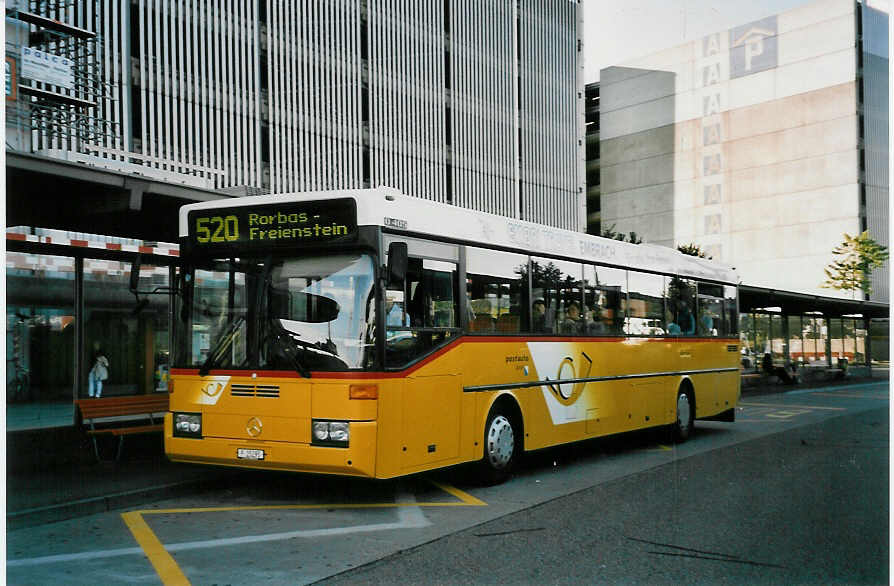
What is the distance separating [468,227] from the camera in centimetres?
959

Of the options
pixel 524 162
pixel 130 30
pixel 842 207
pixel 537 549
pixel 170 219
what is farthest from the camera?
pixel 524 162

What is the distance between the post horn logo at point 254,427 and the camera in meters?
8.29

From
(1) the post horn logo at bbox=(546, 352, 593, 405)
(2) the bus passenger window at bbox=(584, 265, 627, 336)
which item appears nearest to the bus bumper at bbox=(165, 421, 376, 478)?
(1) the post horn logo at bbox=(546, 352, 593, 405)

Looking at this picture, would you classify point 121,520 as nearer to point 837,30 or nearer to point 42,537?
point 42,537

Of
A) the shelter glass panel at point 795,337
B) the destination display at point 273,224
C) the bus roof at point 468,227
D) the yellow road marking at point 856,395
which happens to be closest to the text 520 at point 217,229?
the destination display at point 273,224

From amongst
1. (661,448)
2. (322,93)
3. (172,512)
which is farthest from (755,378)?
(172,512)

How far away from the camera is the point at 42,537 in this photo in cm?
725

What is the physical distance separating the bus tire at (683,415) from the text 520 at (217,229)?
8.25m

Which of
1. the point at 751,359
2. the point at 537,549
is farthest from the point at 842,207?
the point at 751,359

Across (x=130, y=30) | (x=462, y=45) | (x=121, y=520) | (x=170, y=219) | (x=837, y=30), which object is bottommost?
(x=121, y=520)

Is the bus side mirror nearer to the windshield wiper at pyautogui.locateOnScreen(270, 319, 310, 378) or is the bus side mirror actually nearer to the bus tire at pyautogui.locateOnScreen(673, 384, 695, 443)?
the windshield wiper at pyautogui.locateOnScreen(270, 319, 310, 378)

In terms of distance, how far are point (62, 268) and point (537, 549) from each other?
925cm

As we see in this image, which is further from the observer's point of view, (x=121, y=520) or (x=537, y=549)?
(x=121, y=520)

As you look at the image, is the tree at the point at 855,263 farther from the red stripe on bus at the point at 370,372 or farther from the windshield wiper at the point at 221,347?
the windshield wiper at the point at 221,347
